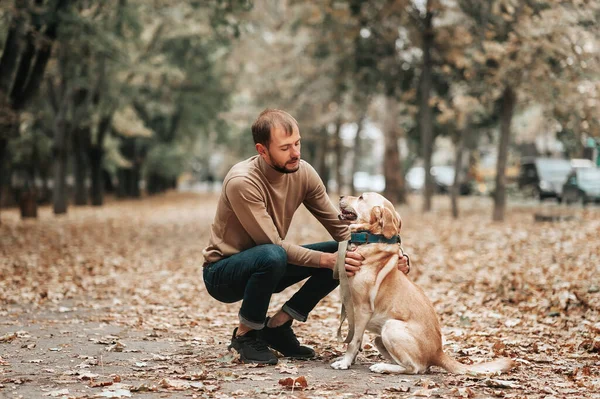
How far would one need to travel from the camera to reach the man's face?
214 inches

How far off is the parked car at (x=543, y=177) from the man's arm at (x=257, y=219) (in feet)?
96.7

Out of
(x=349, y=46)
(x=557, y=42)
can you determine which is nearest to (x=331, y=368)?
(x=557, y=42)

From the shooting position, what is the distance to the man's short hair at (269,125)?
546 cm

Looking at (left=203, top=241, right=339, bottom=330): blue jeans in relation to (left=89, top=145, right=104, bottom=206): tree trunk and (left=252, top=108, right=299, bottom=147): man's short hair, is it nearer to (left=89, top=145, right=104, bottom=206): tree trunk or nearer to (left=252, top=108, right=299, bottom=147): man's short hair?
(left=252, top=108, right=299, bottom=147): man's short hair

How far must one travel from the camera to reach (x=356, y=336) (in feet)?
17.5

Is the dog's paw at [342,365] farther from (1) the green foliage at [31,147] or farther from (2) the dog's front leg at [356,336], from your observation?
(1) the green foliage at [31,147]

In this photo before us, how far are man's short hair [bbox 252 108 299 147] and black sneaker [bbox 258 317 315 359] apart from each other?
1550mm

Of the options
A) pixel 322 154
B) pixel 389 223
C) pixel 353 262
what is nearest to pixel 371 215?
pixel 389 223

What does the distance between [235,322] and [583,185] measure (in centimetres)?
2403

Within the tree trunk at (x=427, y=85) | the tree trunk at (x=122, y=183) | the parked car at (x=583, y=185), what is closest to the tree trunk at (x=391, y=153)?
the tree trunk at (x=427, y=85)

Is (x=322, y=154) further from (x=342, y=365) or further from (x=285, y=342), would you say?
(x=342, y=365)

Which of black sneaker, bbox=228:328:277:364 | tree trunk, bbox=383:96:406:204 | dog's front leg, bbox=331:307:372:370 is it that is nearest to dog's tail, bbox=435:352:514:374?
dog's front leg, bbox=331:307:372:370

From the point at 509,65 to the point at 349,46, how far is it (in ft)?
33.3

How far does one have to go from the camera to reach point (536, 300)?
353 inches
